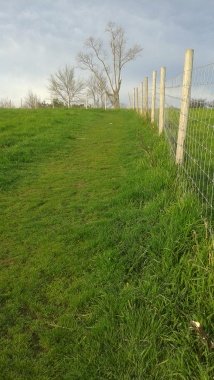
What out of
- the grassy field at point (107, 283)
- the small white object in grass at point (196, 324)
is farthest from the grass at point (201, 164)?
the small white object in grass at point (196, 324)

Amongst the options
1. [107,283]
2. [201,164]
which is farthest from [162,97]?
[107,283]

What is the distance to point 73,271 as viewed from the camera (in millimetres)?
3715

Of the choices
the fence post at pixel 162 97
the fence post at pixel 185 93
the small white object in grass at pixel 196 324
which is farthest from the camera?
the fence post at pixel 162 97

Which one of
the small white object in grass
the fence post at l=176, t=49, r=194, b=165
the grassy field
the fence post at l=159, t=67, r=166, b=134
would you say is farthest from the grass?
the fence post at l=159, t=67, r=166, b=134

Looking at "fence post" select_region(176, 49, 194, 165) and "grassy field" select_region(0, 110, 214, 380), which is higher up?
"fence post" select_region(176, 49, 194, 165)

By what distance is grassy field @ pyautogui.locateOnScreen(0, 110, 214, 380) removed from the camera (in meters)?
2.57

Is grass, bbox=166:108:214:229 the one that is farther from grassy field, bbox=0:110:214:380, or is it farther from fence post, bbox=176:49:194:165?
grassy field, bbox=0:110:214:380

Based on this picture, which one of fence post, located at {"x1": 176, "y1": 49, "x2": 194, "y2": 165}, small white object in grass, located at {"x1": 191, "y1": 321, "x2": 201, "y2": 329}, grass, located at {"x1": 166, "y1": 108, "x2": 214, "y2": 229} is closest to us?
small white object in grass, located at {"x1": 191, "y1": 321, "x2": 201, "y2": 329}

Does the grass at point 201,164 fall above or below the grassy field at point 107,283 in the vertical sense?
above

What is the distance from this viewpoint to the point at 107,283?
3428mm

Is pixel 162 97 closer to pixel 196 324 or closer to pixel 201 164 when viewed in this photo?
pixel 201 164

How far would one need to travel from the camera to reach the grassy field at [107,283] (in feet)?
8.44

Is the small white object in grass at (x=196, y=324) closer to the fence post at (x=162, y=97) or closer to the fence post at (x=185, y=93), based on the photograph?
the fence post at (x=185, y=93)

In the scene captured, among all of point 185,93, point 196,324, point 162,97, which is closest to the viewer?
point 196,324
